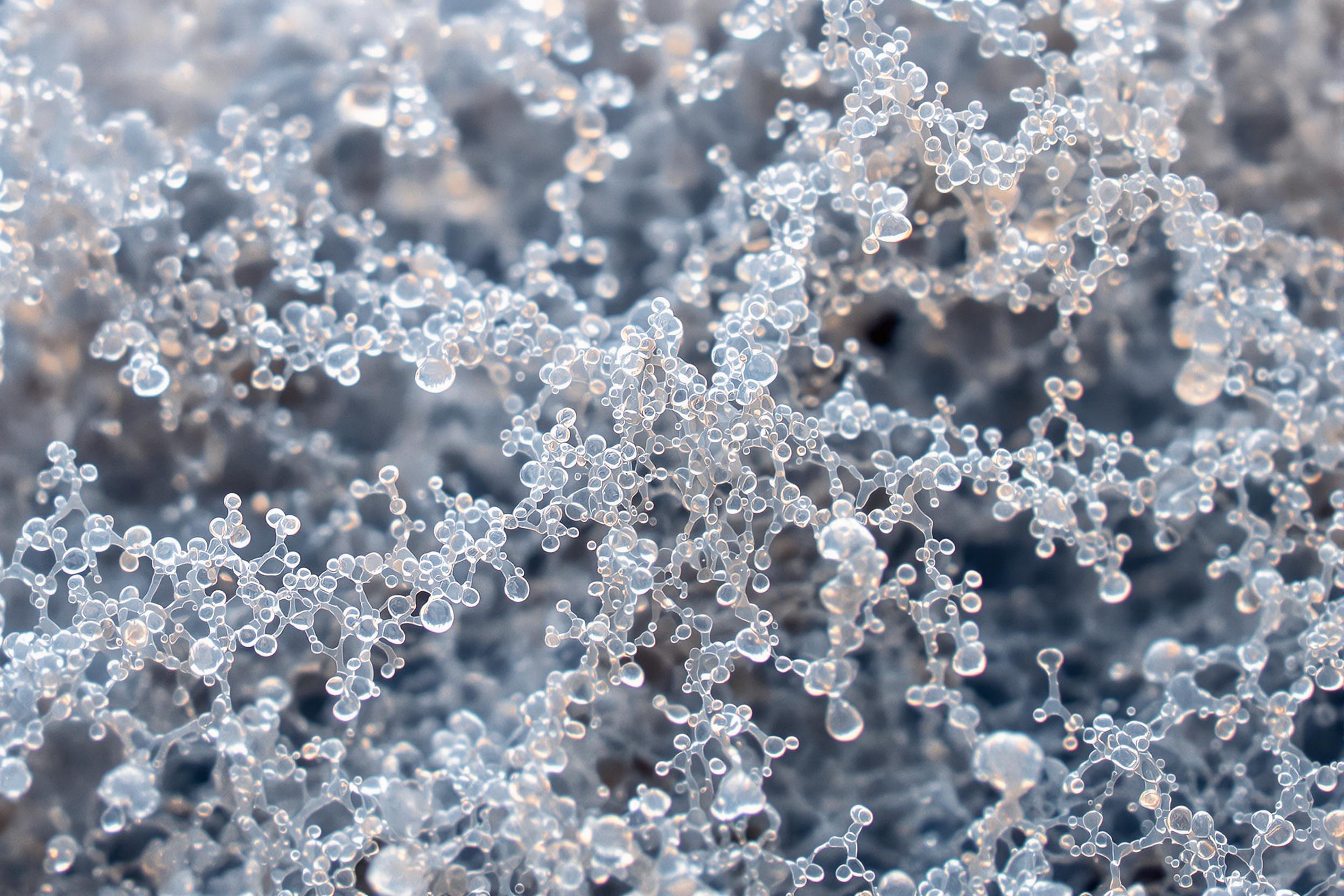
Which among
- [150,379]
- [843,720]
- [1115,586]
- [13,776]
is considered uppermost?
[1115,586]

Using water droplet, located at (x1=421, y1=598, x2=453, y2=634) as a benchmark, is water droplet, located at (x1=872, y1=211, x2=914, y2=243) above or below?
above

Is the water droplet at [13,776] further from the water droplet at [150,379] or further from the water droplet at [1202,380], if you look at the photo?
the water droplet at [1202,380]

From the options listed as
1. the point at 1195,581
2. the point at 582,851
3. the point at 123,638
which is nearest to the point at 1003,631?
the point at 1195,581

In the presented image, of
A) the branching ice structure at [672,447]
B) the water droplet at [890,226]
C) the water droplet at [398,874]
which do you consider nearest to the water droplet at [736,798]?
the branching ice structure at [672,447]

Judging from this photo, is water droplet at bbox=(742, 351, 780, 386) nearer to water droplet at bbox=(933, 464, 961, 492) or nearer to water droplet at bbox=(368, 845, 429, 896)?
water droplet at bbox=(933, 464, 961, 492)

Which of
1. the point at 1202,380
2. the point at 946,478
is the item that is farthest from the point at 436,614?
the point at 1202,380

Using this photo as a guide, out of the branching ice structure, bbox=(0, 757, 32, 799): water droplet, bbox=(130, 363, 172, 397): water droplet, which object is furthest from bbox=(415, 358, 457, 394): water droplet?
bbox=(0, 757, 32, 799): water droplet

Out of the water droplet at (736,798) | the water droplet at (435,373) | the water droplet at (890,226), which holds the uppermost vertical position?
the water droplet at (890,226)

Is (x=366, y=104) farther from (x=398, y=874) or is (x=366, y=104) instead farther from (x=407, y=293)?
(x=398, y=874)

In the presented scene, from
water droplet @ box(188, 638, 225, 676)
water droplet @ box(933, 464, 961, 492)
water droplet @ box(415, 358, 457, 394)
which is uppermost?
water droplet @ box(933, 464, 961, 492)
